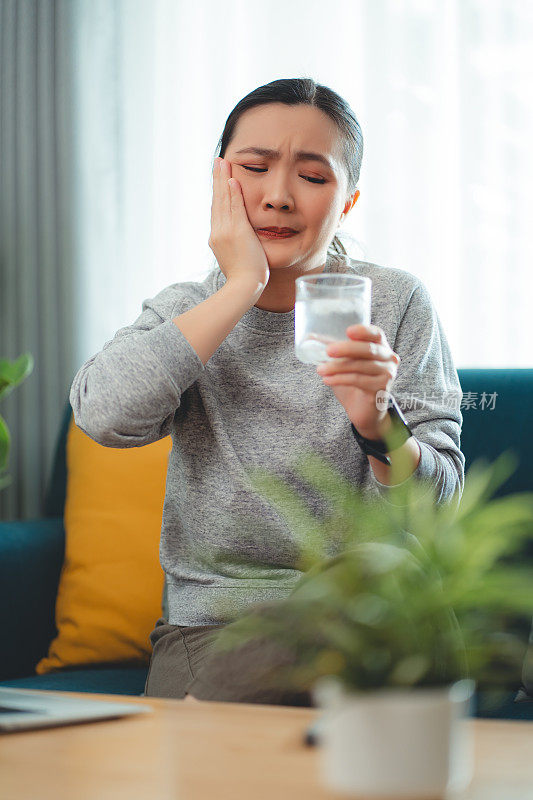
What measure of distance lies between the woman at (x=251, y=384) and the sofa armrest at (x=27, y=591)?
0.49 meters

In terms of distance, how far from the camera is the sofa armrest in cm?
186

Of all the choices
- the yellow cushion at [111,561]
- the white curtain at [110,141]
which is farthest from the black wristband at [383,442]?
the white curtain at [110,141]

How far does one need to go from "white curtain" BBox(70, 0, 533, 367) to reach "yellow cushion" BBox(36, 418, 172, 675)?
744 mm

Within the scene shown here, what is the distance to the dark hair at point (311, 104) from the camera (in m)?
1.52

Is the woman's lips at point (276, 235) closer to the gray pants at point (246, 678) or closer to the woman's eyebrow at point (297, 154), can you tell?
the woman's eyebrow at point (297, 154)

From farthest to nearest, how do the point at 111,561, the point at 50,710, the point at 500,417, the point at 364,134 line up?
the point at 364,134 < the point at 111,561 < the point at 500,417 < the point at 50,710

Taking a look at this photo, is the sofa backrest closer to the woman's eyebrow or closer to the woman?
the woman

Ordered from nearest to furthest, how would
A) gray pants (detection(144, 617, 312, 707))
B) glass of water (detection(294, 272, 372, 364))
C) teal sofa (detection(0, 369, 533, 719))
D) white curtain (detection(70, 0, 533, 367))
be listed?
gray pants (detection(144, 617, 312, 707)) → glass of water (detection(294, 272, 372, 364)) → teal sofa (detection(0, 369, 533, 719)) → white curtain (detection(70, 0, 533, 367))

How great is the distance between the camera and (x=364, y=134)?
8.05 feet

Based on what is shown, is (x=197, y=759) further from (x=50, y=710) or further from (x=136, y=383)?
(x=136, y=383)

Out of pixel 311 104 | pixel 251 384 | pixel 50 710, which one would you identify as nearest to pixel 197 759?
pixel 50 710

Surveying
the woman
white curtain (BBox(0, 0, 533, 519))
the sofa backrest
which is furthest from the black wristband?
white curtain (BBox(0, 0, 533, 519))

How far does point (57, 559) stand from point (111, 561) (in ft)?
0.44

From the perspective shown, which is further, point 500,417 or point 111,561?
point 111,561
